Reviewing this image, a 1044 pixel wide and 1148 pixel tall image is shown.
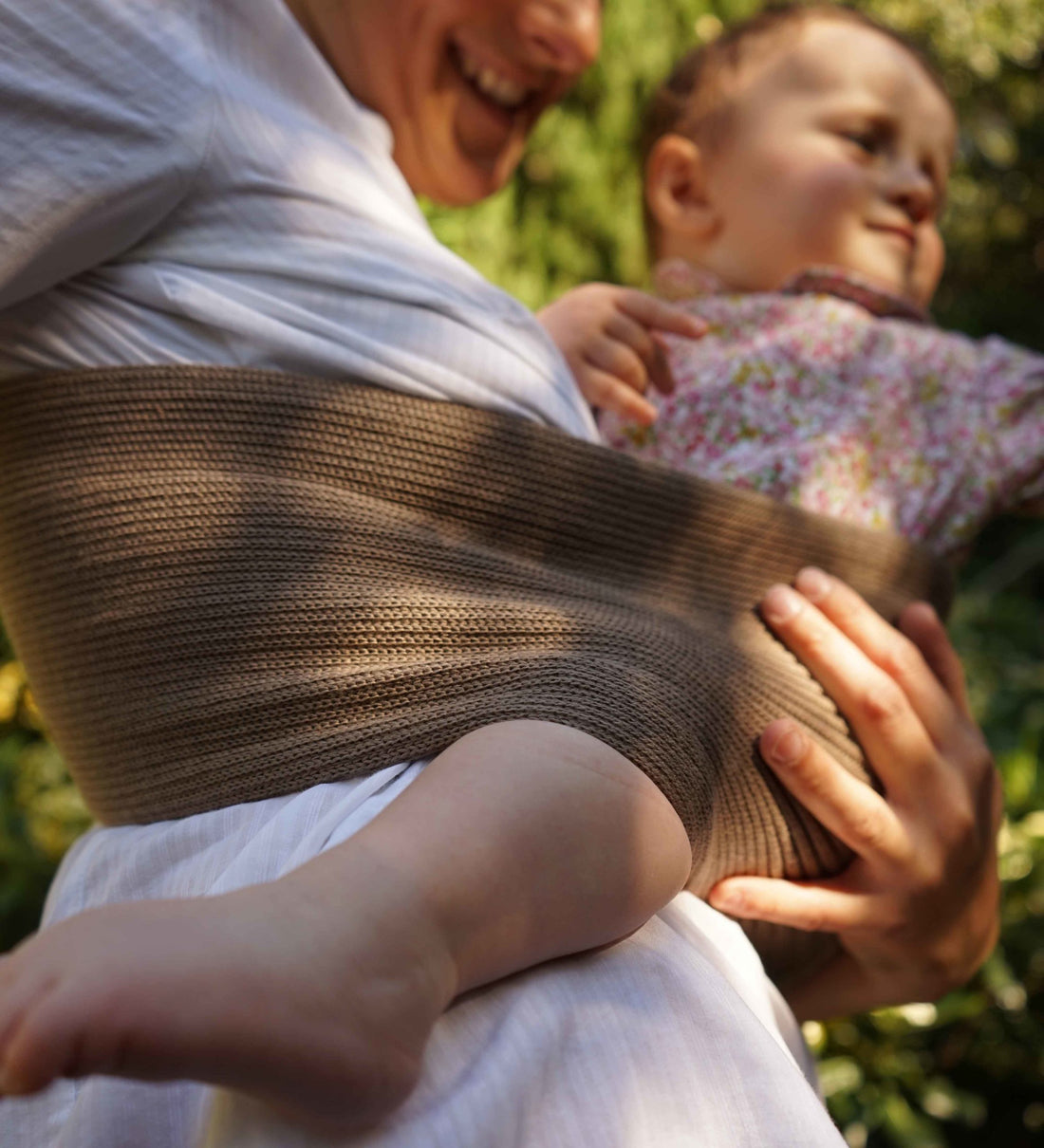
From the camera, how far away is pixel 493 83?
4.82 feet

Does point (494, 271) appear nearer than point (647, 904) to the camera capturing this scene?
No

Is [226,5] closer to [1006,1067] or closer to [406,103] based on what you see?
[406,103]

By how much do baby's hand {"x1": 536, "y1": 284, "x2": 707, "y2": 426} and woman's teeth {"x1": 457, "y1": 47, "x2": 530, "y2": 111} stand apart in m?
0.29

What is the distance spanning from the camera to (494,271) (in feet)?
10.5

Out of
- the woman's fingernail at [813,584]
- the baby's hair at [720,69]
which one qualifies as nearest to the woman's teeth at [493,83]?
the baby's hair at [720,69]

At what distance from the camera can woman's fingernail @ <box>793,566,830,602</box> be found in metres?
1.22

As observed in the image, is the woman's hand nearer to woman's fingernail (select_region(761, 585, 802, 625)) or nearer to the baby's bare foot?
woman's fingernail (select_region(761, 585, 802, 625))

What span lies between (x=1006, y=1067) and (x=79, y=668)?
2.07 metres

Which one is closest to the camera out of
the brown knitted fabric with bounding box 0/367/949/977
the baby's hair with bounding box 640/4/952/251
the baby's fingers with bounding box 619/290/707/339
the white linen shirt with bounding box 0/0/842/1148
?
the white linen shirt with bounding box 0/0/842/1148

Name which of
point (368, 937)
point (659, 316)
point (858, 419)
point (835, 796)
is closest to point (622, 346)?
point (659, 316)

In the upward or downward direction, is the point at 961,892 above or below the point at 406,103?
below

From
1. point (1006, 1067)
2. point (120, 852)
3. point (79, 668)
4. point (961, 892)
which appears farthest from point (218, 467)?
point (1006, 1067)

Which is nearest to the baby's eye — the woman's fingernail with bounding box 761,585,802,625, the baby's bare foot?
the woman's fingernail with bounding box 761,585,802,625

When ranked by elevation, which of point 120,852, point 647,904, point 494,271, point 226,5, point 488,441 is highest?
point 226,5
